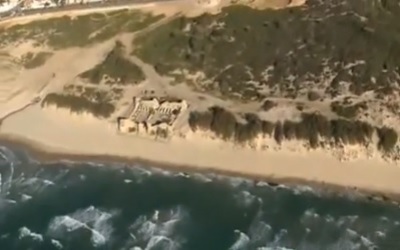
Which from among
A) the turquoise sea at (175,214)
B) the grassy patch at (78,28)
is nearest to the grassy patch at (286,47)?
the grassy patch at (78,28)

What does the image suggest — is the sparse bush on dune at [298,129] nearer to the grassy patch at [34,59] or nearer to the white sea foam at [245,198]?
the white sea foam at [245,198]

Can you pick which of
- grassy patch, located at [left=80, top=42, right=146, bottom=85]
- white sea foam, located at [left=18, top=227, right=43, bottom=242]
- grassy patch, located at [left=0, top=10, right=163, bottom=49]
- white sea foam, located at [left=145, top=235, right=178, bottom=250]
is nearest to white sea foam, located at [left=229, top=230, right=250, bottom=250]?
white sea foam, located at [left=145, top=235, right=178, bottom=250]

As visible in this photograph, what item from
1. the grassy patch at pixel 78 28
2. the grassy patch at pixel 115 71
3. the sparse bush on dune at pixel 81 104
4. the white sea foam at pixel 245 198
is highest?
the grassy patch at pixel 78 28

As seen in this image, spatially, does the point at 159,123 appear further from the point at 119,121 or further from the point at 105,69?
the point at 105,69

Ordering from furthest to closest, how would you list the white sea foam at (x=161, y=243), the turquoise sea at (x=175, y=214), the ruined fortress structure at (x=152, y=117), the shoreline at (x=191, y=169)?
the ruined fortress structure at (x=152, y=117) → the shoreline at (x=191, y=169) → the white sea foam at (x=161, y=243) → the turquoise sea at (x=175, y=214)

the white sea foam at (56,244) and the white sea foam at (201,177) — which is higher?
the white sea foam at (201,177)
